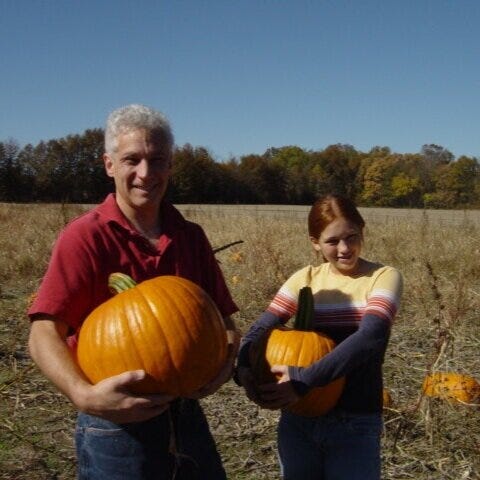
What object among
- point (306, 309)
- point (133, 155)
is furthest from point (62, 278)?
point (306, 309)

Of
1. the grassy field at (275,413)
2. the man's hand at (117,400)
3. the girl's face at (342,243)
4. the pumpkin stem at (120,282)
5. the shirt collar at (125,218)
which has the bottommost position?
the grassy field at (275,413)

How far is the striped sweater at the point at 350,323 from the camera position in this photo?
2.15 meters

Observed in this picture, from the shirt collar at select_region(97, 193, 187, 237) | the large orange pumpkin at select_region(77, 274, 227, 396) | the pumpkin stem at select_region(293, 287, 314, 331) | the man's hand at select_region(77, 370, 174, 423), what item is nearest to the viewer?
the man's hand at select_region(77, 370, 174, 423)

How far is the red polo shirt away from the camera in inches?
72.6

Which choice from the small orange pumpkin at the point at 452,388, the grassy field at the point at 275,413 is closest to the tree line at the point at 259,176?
the grassy field at the point at 275,413

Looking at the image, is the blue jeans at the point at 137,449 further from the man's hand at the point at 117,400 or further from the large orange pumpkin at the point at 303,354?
the large orange pumpkin at the point at 303,354

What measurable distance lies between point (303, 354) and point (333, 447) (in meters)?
0.36

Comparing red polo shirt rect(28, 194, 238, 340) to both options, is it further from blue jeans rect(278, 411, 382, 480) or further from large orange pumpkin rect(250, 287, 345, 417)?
blue jeans rect(278, 411, 382, 480)

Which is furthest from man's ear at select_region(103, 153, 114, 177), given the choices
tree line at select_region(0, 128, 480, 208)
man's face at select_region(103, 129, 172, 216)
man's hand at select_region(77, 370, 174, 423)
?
tree line at select_region(0, 128, 480, 208)

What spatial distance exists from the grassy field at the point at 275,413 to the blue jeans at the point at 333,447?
0.99 m

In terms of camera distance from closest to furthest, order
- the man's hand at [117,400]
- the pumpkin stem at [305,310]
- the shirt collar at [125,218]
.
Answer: the man's hand at [117,400], the shirt collar at [125,218], the pumpkin stem at [305,310]

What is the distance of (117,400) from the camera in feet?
5.56

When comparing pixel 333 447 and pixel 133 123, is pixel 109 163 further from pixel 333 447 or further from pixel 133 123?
pixel 333 447

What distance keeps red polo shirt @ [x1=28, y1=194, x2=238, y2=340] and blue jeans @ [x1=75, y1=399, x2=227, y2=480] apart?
0.35 m
